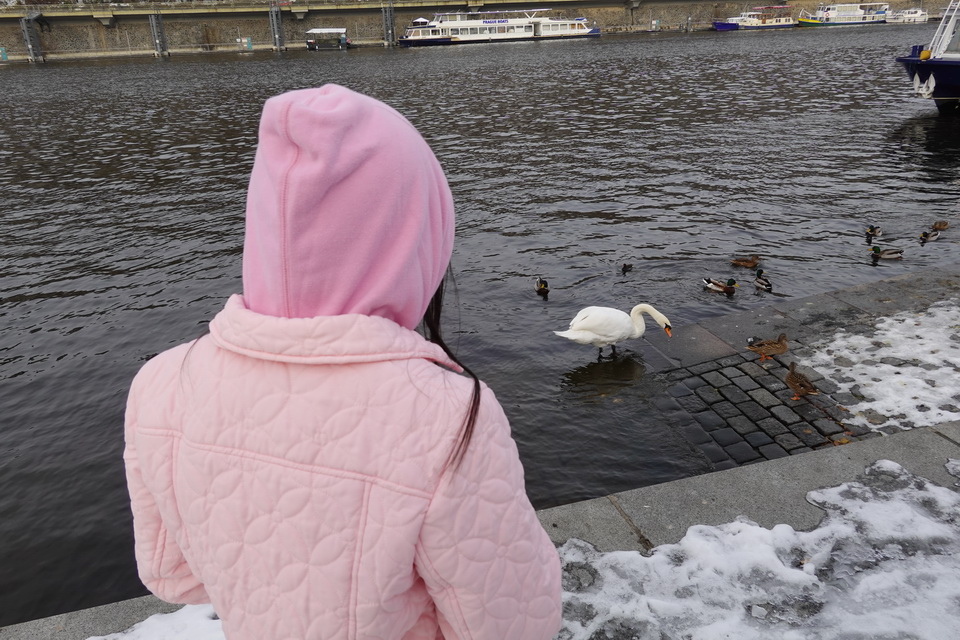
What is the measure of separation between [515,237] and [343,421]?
39.0 ft

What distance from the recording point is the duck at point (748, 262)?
10.6m

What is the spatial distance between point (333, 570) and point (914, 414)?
5598mm

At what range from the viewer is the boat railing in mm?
22031

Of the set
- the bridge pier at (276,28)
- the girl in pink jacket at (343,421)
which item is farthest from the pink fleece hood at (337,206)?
the bridge pier at (276,28)

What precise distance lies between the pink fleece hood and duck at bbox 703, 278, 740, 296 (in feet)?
29.5

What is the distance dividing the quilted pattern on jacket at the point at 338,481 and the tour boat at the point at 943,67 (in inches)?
1044

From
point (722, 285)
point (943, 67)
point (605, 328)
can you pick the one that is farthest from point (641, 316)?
point (943, 67)

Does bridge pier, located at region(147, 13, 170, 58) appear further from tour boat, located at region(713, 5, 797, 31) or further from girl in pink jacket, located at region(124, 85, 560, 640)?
girl in pink jacket, located at region(124, 85, 560, 640)

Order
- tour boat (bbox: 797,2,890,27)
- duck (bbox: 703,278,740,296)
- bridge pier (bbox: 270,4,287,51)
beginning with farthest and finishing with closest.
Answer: tour boat (bbox: 797,2,890,27), bridge pier (bbox: 270,4,287,51), duck (bbox: 703,278,740,296)

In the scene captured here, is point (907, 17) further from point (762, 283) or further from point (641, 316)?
point (641, 316)

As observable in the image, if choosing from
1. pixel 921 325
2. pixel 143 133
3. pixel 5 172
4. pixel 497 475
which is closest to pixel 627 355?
pixel 921 325

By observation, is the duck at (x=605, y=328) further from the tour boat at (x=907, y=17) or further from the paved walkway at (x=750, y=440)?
the tour boat at (x=907, y=17)

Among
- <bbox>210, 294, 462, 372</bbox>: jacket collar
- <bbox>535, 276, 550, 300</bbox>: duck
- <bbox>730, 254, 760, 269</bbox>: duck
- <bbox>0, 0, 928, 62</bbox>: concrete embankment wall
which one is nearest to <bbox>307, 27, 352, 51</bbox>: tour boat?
<bbox>0, 0, 928, 62</bbox>: concrete embankment wall

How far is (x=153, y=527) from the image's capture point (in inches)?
65.3
